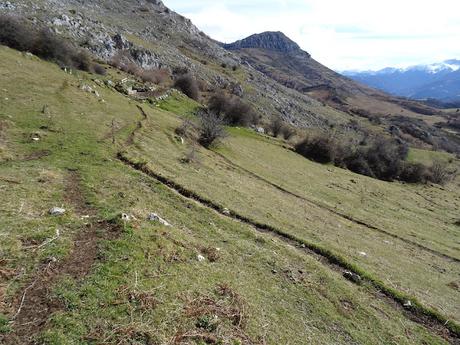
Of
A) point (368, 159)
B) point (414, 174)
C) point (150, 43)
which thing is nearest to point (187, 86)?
point (368, 159)

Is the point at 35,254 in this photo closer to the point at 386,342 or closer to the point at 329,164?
the point at 386,342

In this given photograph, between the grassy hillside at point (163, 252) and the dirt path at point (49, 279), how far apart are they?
4cm

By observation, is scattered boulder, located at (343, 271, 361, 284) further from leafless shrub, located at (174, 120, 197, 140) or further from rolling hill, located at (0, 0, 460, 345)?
leafless shrub, located at (174, 120, 197, 140)

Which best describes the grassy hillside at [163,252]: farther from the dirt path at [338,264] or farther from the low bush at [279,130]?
the low bush at [279,130]

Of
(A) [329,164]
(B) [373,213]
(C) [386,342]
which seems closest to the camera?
(C) [386,342]

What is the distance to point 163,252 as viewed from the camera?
48.0 ft

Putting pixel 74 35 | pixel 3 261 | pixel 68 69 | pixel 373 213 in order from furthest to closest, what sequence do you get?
pixel 74 35, pixel 68 69, pixel 373 213, pixel 3 261

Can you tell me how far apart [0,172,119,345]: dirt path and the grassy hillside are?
0.13ft

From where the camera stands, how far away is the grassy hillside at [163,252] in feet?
36.7

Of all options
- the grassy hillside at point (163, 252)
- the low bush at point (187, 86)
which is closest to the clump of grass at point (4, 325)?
the grassy hillside at point (163, 252)

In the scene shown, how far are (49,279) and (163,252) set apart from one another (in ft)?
13.8

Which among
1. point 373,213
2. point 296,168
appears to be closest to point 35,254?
point 373,213

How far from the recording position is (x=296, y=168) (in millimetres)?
58750

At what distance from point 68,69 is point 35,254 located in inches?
1992
